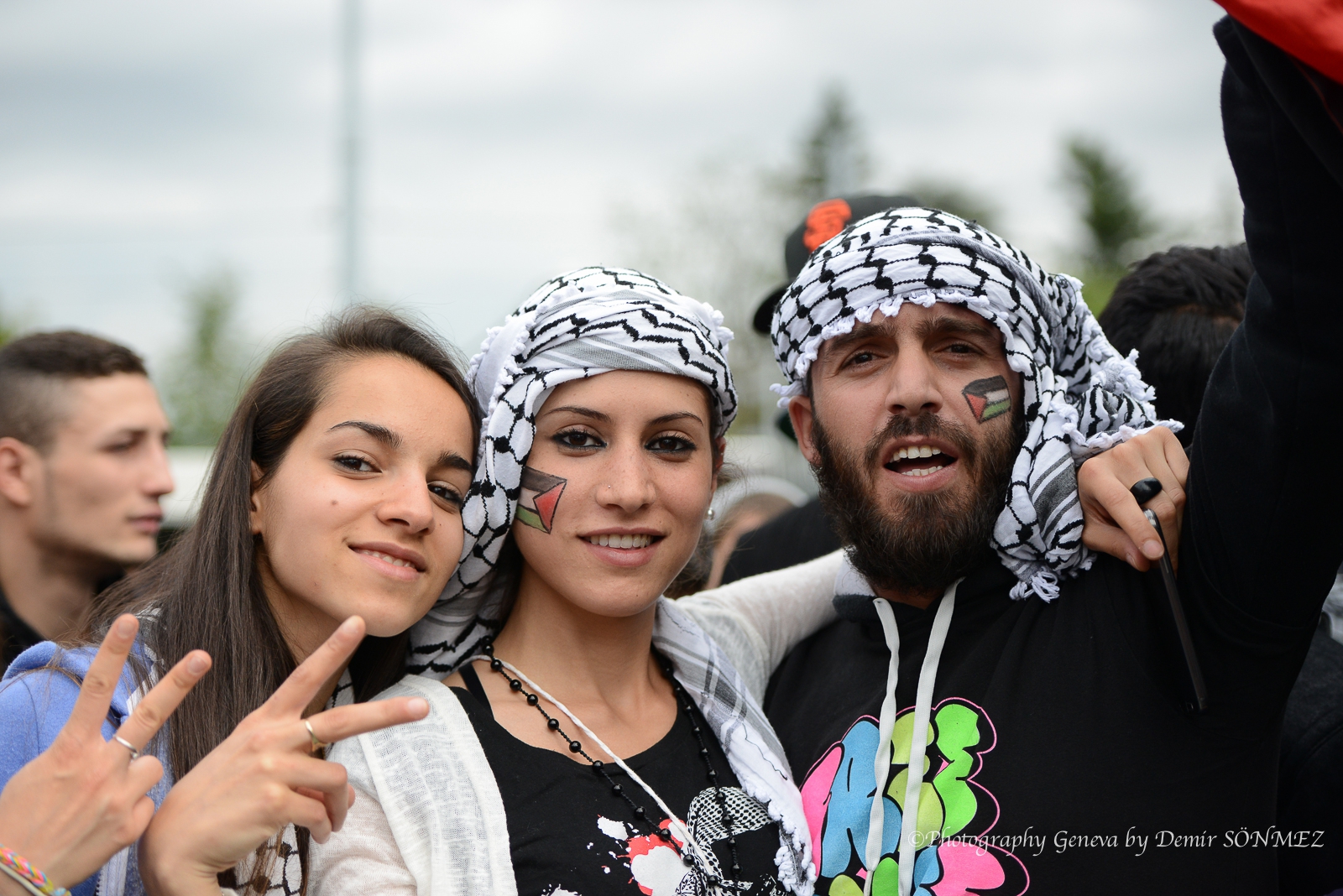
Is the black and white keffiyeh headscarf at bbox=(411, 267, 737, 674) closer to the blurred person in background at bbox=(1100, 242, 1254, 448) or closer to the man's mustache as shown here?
the man's mustache

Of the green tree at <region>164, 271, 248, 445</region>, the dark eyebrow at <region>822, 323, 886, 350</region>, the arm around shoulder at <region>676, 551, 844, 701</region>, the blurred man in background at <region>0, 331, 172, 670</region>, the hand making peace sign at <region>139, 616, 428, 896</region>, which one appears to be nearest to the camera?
the hand making peace sign at <region>139, 616, 428, 896</region>

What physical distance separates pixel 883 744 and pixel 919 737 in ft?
0.28

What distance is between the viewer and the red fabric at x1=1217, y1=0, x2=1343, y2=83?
1.43 m

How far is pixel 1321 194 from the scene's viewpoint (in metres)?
1.63

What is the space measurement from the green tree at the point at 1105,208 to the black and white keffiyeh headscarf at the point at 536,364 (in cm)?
3621

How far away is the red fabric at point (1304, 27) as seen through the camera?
143cm

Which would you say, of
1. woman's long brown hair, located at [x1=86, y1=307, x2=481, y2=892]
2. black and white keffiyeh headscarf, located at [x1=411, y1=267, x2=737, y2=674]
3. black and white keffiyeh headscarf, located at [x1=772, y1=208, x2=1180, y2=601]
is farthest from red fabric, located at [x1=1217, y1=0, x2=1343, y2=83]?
woman's long brown hair, located at [x1=86, y1=307, x2=481, y2=892]

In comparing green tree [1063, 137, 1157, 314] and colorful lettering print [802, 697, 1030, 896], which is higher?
green tree [1063, 137, 1157, 314]

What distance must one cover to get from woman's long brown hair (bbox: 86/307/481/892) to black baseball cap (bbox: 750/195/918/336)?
1.94 metres

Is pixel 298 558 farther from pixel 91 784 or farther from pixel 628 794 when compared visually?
pixel 628 794

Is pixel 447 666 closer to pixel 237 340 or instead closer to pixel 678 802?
pixel 678 802

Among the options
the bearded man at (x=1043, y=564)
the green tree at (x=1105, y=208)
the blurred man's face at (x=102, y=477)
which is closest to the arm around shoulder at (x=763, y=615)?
the bearded man at (x=1043, y=564)

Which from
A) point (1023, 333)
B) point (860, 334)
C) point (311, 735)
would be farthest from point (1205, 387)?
point (311, 735)

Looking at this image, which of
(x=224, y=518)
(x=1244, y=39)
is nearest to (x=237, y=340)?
(x=224, y=518)
